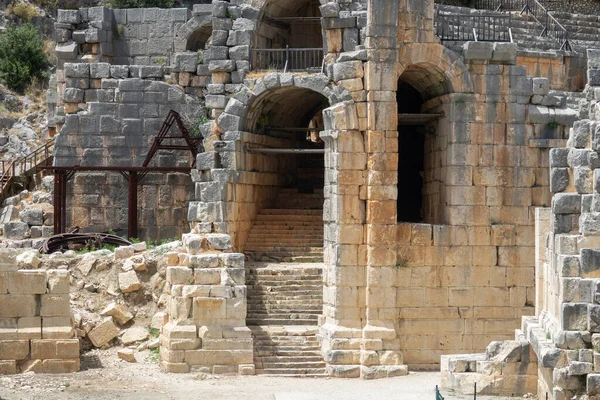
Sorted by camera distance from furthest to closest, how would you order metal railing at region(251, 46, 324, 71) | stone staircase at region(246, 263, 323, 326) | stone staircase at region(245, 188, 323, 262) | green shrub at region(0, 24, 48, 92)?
green shrub at region(0, 24, 48, 92)
metal railing at region(251, 46, 324, 71)
stone staircase at region(245, 188, 323, 262)
stone staircase at region(246, 263, 323, 326)

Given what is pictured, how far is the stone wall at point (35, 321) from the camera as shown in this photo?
28203mm

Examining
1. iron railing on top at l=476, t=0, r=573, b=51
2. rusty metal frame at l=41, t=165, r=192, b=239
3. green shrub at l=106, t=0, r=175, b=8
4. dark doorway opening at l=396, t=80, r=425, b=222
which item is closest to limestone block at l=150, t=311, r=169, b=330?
rusty metal frame at l=41, t=165, r=192, b=239

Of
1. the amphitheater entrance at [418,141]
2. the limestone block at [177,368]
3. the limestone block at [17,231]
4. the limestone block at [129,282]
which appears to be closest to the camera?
the limestone block at [177,368]

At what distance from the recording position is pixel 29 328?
93.1 feet

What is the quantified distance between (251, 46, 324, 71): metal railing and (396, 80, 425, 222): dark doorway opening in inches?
83.2

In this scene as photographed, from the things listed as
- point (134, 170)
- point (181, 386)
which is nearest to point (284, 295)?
point (181, 386)

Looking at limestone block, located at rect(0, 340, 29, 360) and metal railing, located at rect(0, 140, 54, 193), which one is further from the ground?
metal railing, located at rect(0, 140, 54, 193)

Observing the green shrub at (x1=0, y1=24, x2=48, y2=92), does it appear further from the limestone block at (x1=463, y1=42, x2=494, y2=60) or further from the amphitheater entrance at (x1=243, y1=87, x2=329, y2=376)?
the limestone block at (x1=463, y1=42, x2=494, y2=60)

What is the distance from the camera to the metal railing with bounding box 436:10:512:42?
1216 inches

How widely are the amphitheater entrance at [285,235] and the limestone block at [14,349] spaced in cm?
462

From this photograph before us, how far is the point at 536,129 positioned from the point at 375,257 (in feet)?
14.6

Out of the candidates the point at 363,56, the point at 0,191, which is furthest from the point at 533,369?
the point at 0,191

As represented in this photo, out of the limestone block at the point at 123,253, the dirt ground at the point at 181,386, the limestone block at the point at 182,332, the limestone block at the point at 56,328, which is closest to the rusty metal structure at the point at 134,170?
the limestone block at the point at 123,253

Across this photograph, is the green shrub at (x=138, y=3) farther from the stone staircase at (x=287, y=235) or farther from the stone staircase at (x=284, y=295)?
the stone staircase at (x=284, y=295)
